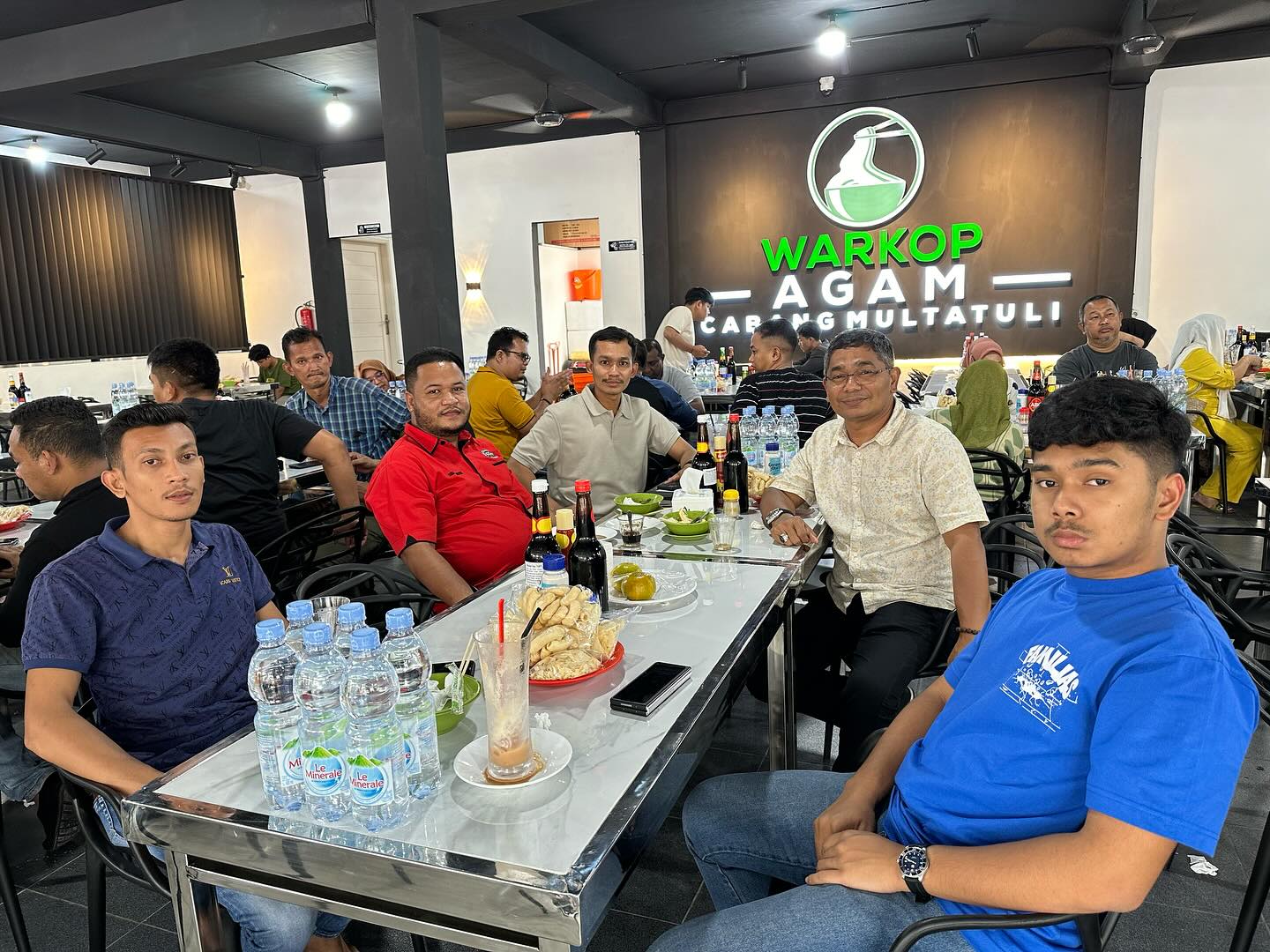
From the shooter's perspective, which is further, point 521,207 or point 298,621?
point 521,207

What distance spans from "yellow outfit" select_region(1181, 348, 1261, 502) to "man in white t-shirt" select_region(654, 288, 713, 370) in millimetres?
3899

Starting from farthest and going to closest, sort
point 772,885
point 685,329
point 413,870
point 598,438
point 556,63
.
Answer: point 685,329
point 556,63
point 598,438
point 772,885
point 413,870

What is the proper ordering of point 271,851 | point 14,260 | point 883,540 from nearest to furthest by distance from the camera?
1. point 271,851
2. point 883,540
3. point 14,260

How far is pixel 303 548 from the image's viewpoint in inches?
129

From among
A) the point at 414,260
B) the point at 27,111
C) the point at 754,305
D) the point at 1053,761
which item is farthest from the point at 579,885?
the point at 27,111

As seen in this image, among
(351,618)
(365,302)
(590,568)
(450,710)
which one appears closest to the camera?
(351,618)

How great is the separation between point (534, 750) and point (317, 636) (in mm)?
364

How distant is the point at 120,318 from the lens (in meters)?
10.5

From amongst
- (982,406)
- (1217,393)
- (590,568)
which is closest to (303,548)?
(590,568)

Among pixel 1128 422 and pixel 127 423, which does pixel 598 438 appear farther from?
pixel 1128 422

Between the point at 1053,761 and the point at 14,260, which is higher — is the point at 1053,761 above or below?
below

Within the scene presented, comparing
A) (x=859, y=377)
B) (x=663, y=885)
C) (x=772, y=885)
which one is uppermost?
(x=859, y=377)

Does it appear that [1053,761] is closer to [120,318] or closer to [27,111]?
[27,111]

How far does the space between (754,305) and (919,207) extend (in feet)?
6.40
